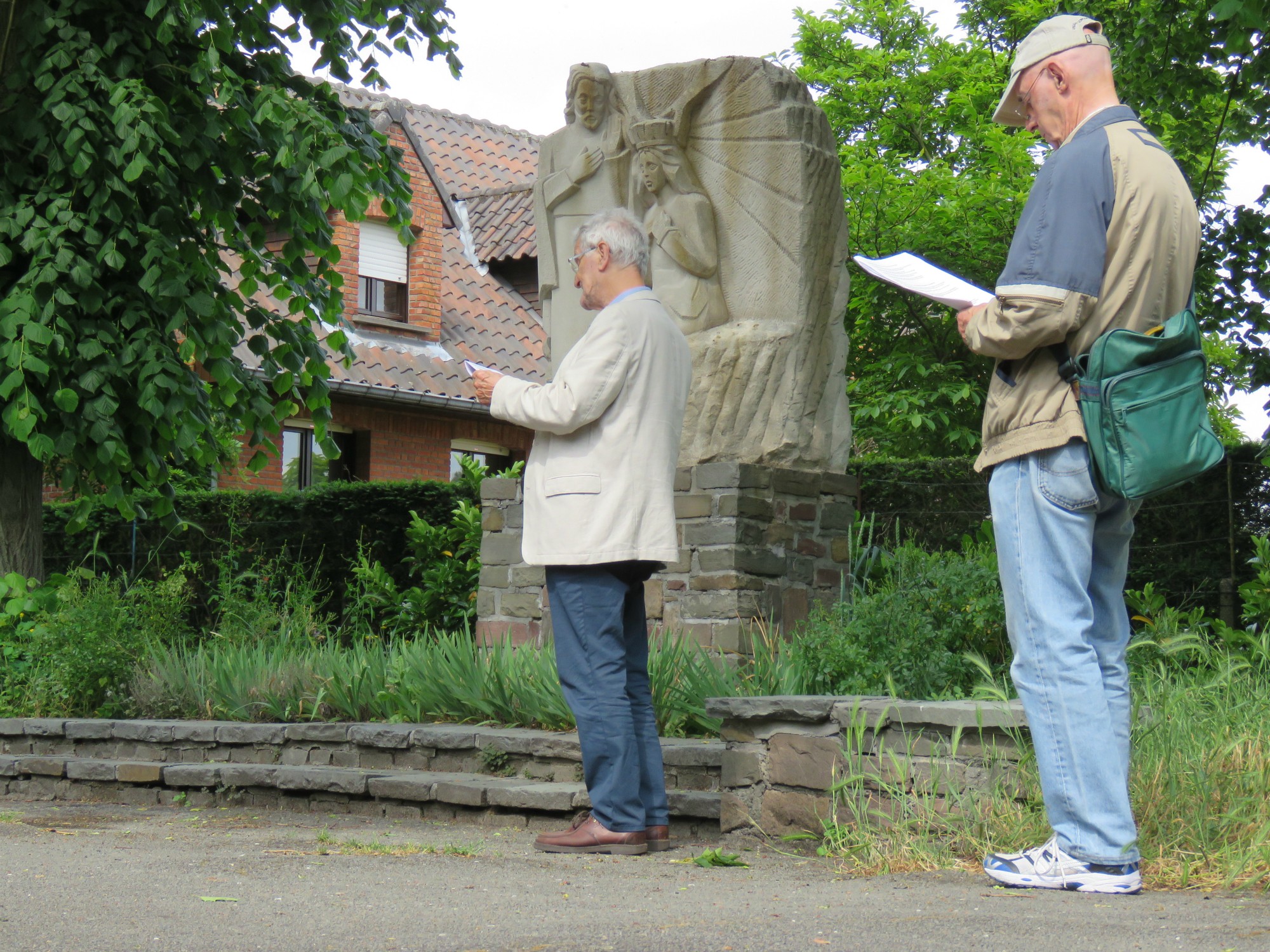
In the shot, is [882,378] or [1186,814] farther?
[882,378]

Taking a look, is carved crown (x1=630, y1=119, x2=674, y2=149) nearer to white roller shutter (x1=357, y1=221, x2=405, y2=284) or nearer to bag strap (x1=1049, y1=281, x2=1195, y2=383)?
bag strap (x1=1049, y1=281, x2=1195, y2=383)

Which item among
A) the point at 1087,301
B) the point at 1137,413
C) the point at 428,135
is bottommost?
the point at 1137,413

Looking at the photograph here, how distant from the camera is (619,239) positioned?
4180 millimetres

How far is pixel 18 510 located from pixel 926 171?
14.4 metres

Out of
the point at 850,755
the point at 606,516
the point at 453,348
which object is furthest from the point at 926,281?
the point at 453,348

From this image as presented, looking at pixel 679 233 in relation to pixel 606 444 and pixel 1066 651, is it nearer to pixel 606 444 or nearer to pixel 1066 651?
pixel 606 444

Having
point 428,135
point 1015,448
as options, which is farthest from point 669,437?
point 428,135

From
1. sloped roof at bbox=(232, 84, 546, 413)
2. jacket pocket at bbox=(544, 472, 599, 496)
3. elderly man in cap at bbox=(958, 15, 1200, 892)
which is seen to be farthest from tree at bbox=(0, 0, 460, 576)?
sloped roof at bbox=(232, 84, 546, 413)

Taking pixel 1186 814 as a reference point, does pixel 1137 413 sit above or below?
above

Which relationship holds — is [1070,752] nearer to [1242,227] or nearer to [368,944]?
[368,944]

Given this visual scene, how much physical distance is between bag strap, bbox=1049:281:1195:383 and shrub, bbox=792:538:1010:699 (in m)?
1.48

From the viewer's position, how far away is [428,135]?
23.2 m

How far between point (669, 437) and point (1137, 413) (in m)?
1.45

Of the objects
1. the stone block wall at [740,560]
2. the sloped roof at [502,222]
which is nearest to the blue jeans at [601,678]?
the stone block wall at [740,560]
